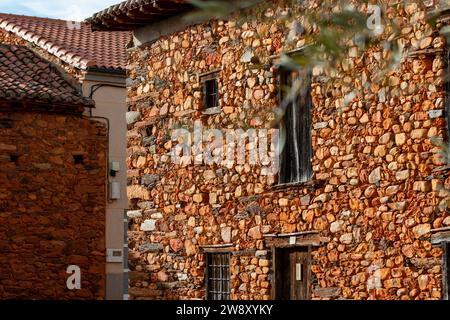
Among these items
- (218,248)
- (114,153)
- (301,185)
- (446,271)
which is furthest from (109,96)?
(446,271)

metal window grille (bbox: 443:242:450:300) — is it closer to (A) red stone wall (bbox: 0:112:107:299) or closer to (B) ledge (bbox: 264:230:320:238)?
(B) ledge (bbox: 264:230:320:238)

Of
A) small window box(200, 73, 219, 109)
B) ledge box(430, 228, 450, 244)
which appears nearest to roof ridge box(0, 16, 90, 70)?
small window box(200, 73, 219, 109)

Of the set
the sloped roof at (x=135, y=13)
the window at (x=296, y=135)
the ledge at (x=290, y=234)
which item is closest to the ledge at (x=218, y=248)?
the ledge at (x=290, y=234)

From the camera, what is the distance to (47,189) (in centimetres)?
1966

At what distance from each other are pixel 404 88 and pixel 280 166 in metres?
2.30

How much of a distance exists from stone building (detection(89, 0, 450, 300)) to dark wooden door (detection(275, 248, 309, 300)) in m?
0.01

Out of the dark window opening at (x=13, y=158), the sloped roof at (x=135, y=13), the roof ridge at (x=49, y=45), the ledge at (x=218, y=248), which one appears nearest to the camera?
the ledge at (x=218, y=248)

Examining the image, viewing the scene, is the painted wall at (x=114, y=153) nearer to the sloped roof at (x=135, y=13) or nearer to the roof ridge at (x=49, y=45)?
the roof ridge at (x=49, y=45)

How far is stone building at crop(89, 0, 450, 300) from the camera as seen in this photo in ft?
38.2

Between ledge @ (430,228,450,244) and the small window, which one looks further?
the small window

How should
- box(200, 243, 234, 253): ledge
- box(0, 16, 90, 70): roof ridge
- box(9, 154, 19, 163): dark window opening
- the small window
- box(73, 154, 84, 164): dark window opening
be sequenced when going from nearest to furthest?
box(200, 243, 234, 253): ledge
the small window
box(9, 154, 19, 163): dark window opening
box(73, 154, 84, 164): dark window opening
box(0, 16, 90, 70): roof ridge

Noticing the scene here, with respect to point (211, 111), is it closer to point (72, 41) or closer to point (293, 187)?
point (293, 187)

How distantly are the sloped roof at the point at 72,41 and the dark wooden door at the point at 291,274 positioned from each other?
8.38 metres

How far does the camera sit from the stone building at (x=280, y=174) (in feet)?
38.2
